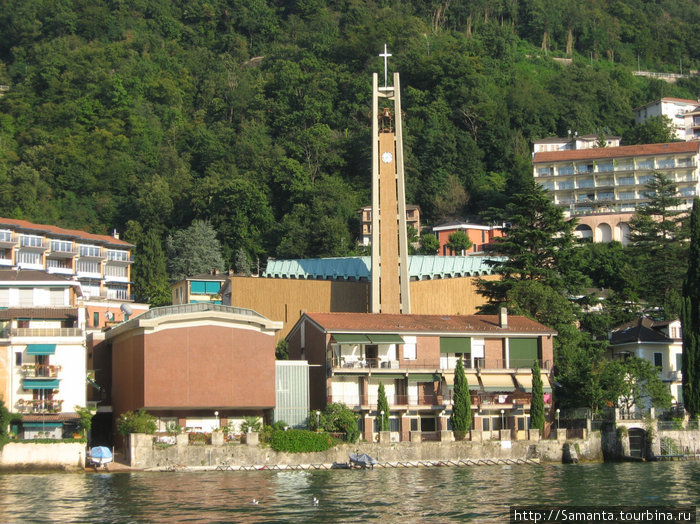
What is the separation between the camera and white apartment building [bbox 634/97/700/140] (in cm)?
15238

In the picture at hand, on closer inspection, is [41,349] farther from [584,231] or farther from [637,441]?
[584,231]

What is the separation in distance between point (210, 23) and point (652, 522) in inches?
5823

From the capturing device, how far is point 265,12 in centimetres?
18112

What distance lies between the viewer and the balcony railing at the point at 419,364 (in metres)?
67.0

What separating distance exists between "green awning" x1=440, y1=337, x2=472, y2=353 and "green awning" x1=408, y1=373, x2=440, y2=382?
175 cm

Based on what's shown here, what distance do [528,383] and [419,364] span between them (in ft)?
21.4

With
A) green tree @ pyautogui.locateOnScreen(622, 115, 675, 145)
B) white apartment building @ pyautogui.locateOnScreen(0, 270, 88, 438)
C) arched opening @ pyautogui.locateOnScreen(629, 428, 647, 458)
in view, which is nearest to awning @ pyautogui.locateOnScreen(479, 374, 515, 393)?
arched opening @ pyautogui.locateOnScreen(629, 428, 647, 458)

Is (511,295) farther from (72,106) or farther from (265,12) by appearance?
(265,12)

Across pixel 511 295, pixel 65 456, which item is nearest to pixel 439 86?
→ pixel 511 295

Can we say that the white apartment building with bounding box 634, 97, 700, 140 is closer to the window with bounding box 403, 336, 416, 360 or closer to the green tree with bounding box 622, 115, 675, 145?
the green tree with bounding box 622, 115, 675, 145

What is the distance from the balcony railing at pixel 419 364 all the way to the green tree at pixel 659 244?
2382 cm

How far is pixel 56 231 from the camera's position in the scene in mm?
110938

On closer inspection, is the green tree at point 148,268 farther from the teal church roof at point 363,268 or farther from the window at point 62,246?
the teal church roof at point 363,268

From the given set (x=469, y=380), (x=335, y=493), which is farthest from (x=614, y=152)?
(x=335, y=493)
